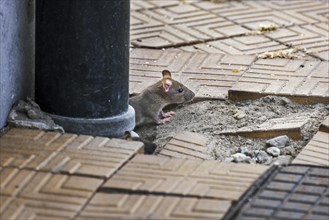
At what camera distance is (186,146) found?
607cm

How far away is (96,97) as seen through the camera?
6.02 m

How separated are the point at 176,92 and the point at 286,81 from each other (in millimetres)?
846

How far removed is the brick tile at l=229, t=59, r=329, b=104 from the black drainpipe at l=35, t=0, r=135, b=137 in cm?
121

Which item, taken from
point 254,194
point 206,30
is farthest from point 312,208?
point 206,30

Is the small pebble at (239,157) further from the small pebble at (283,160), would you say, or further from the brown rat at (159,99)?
the brown rat at (159,99)

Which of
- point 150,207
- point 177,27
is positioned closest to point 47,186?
point 150,207

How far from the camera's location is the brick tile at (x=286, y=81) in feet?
22.7

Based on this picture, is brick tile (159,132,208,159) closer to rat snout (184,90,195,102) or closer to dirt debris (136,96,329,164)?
dirt debris (136,96,329,164)

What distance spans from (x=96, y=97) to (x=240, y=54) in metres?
2.19

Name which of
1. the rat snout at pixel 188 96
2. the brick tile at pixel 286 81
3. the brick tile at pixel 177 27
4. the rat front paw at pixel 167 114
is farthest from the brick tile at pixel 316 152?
the brick tile at pixel 177 27

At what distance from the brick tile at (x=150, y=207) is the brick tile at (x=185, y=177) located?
0.23ft

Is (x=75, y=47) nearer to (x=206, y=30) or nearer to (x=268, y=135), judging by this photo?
(x=268, y=135)

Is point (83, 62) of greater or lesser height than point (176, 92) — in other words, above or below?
above

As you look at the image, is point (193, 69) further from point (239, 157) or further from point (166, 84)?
point (239, 157)
